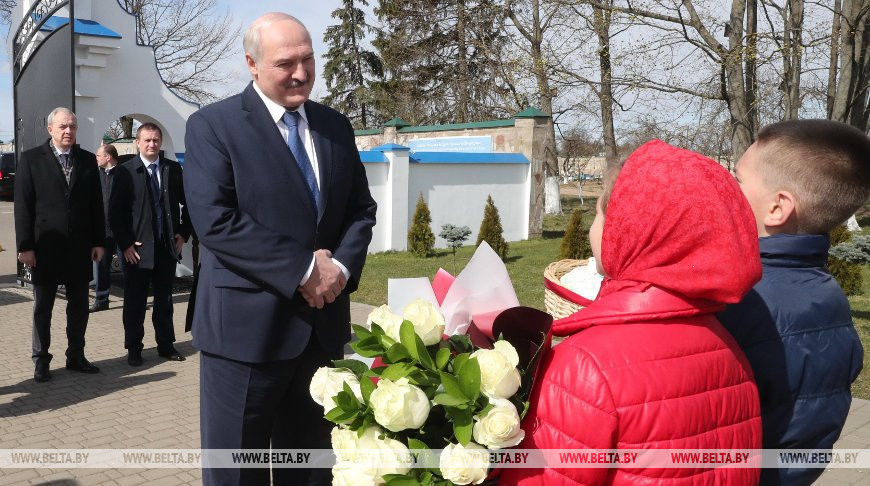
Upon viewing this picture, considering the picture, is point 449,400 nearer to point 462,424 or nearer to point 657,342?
point 462,424

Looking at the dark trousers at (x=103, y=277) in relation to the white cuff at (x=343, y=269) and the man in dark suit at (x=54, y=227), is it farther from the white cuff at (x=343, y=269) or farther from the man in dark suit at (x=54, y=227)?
the white cuff at (x=343, y=269)

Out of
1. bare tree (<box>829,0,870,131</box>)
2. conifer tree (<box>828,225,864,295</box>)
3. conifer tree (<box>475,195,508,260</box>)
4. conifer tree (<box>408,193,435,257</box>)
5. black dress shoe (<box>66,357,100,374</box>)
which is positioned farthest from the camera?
conifer tree (<box>408,193,435,257</box>)

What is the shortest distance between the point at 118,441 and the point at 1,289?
6.62m

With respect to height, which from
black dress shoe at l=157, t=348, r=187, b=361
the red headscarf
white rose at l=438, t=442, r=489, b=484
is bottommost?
black dress shoe at l=157, t=348, r=187, b=361

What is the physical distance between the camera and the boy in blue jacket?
171 centimetres

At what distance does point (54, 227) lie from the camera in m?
5.58

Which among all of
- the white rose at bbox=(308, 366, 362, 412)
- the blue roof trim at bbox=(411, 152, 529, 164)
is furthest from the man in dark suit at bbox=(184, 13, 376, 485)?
the blue roof trim at bbox=(411, 152, 529, 164)

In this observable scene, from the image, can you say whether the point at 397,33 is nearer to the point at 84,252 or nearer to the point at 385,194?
the point at 385,194

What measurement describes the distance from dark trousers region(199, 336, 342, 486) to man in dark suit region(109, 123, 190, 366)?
12.6 feet

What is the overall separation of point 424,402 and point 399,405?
0.20 feet

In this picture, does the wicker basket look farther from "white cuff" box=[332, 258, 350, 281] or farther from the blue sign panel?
the blue sign panel

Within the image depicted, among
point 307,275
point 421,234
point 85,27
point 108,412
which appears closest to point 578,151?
point 421,234

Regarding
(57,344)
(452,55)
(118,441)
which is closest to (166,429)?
(118,441)

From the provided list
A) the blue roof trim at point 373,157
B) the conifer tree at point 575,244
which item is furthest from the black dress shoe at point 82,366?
the blue roof trim at point 373,157
